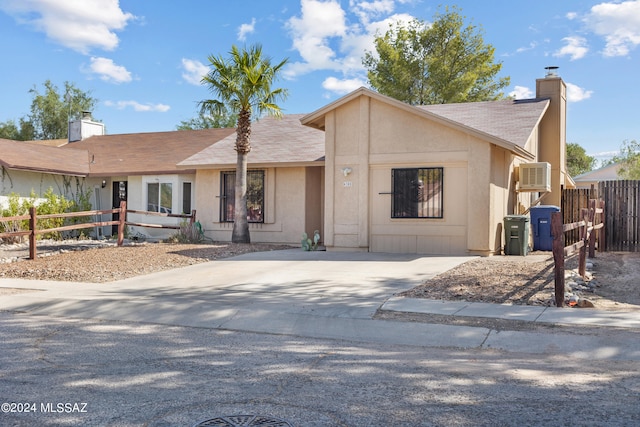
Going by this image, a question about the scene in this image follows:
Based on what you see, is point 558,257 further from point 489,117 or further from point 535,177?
point 489,117

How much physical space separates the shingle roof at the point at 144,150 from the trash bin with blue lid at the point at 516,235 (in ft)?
40.5

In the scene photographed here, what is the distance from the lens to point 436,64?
37719 mm

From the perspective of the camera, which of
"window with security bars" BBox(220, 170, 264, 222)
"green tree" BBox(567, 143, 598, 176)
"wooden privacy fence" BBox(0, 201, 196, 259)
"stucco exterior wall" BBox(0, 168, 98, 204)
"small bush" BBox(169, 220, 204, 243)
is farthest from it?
"green tree" BBox(567, 143, 598, 176)

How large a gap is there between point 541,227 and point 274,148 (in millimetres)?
9204

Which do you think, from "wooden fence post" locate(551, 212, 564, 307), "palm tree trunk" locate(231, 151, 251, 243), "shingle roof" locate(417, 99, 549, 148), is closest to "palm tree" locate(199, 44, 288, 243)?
"palm tree trunk" locate(231, 151, 251, 243)

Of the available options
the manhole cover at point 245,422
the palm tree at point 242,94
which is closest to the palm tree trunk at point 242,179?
the palm tree at point 242,94

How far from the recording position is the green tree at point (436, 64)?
1499 inches

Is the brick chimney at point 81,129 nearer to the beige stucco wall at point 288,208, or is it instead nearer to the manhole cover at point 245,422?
the beige stucco wall at point 288,208

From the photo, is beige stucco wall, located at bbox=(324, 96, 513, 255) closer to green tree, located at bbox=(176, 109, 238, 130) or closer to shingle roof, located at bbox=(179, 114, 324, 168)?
shingle roof, located at bbox=(179, 114, 324, 168)

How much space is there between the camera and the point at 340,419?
4.30 meters

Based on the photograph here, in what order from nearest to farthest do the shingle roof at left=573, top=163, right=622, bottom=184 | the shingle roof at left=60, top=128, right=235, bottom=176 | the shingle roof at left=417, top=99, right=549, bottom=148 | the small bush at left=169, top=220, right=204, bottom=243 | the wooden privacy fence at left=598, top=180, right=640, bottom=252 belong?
the wooden privacy fence at left=598, top=180, right=640, bottom=252 → the shingle roof at left=417, top=99, right=549, bottom=148 → the small bush at left=169, top=220, right=204, bottom=243 → the shingle roof at left=60, top=128, right=235, bottom=176 → the shingle roof at left=573, top=163, right=622, bottom=184

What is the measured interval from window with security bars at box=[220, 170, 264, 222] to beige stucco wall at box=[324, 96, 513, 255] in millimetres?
3899

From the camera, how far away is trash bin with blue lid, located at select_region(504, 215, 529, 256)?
1539cm

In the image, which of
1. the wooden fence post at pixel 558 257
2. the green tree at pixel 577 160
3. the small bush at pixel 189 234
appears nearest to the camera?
the wooden fence post at pixel 558 257
